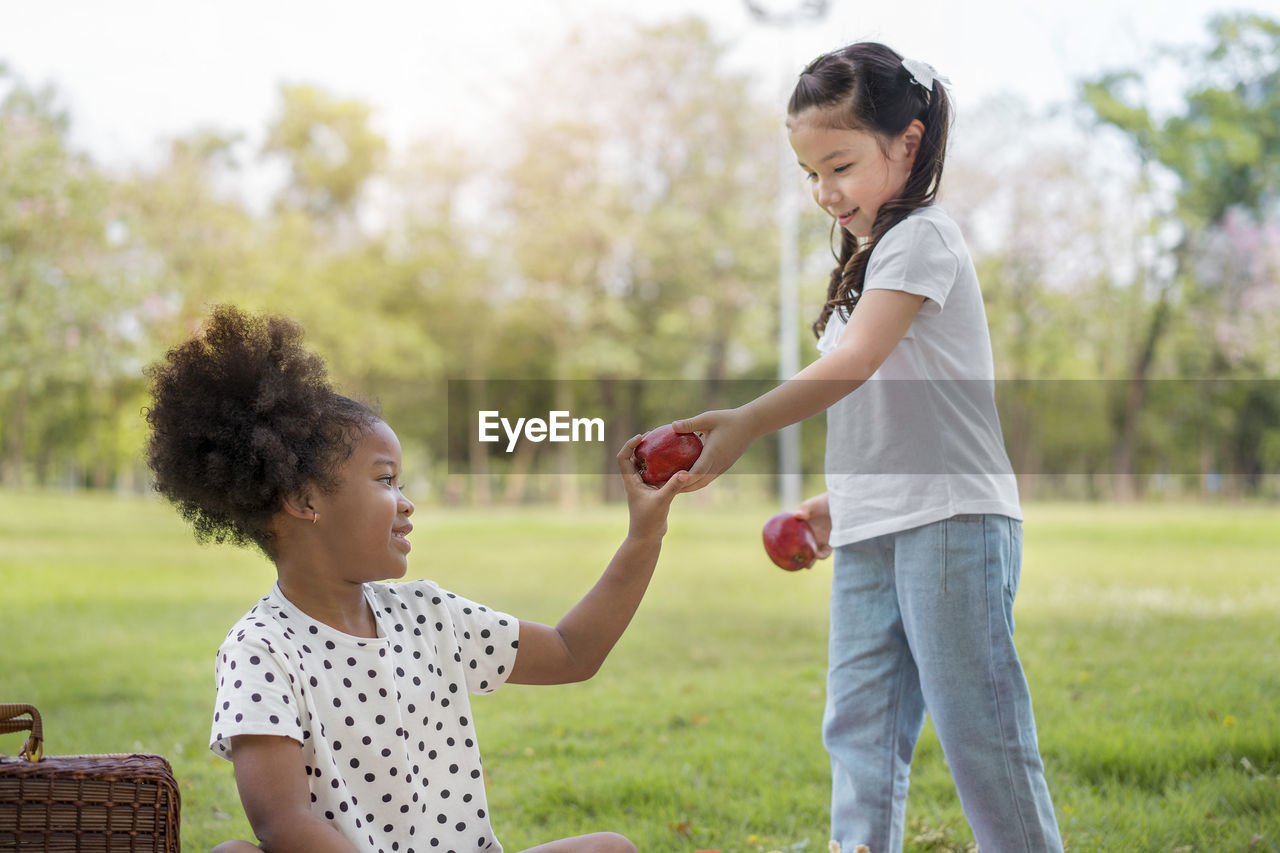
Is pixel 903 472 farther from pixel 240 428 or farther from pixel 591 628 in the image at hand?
pixel 240 428

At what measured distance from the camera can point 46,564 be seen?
1223 centimetres

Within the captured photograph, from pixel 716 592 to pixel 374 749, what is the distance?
8.23 m

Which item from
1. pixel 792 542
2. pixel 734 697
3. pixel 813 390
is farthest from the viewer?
pixel 734 697

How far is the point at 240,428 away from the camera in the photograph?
1.84 metres

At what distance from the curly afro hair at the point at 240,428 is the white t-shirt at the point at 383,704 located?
6.3 inches

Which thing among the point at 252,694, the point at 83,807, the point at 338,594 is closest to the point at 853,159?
the point at 338,594

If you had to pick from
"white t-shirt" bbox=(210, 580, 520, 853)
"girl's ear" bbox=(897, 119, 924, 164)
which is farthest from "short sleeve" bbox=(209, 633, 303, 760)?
"girl's ear" bbox=(897, 119, 924, 164)

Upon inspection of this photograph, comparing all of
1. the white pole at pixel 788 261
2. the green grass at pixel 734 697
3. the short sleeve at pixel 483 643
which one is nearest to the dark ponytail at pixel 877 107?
the short sleeve at pixel 483 643

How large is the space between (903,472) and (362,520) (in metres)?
0.99

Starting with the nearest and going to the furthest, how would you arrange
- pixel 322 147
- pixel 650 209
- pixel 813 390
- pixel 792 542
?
pixel 813 390 → pixel 792 542 → pixel 650 209 → pixel 322 147

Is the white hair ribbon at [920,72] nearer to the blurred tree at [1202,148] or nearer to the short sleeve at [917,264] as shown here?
the short sleeve at [917,264]

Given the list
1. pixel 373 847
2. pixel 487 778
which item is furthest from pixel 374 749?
pixel 487 778

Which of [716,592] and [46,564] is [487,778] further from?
[46,564]

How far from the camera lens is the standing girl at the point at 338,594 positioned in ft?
5.70
